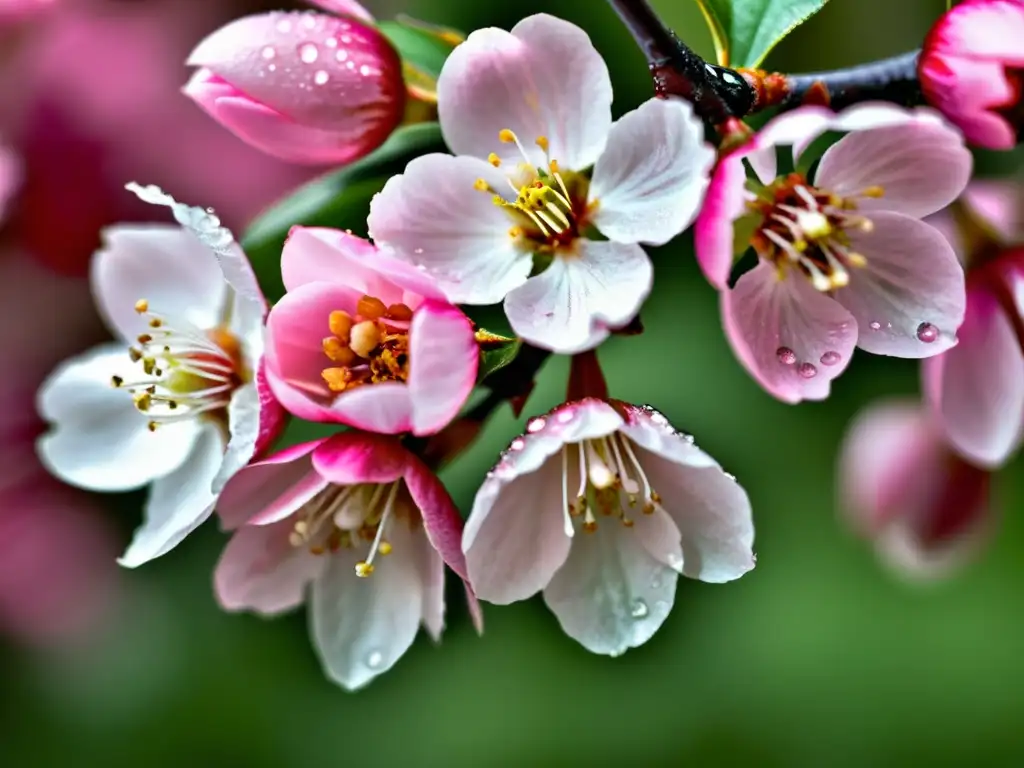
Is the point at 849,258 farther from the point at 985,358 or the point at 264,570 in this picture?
the point at 264,570

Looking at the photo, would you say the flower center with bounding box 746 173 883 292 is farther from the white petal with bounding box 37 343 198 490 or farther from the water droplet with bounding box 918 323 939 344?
the white petal with bounding box 37 343 198 490

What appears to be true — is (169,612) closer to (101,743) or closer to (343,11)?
(101,743)

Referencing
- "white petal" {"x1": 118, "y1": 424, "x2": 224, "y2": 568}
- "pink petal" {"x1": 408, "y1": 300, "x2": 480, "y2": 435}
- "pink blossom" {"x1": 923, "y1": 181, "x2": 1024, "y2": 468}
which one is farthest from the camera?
"pink blossom" {"x1": 923, "y1": 181, "x2": 1024, "y2": 468}

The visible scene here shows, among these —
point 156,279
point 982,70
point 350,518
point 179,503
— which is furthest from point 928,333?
point 156,279

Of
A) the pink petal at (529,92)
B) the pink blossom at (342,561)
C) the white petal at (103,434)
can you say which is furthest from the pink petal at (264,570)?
the pink petal at (529,92)

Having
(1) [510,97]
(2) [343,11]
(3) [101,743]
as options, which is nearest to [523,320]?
(1) [510,97]

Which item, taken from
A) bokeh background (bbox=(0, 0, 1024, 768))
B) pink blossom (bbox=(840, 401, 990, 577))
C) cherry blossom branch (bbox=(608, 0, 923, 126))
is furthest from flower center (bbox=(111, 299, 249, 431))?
pink blossom (bbox=(840, 401, 990, 577))
